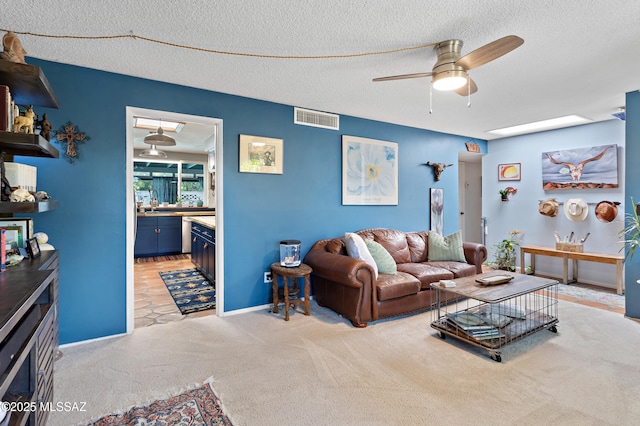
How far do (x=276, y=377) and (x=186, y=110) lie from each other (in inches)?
103

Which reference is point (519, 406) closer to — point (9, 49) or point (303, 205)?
point (303, 205)

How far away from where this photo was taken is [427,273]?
3.67 metres

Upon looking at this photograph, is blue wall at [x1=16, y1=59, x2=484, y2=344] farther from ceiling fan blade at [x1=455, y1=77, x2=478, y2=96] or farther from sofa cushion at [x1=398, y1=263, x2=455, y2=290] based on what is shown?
ceiling fan blade at [x1=455, y1=77, x2=478, y2=96]

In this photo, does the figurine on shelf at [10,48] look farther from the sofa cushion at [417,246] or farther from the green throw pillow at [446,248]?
the green throw pillow at [446,248]

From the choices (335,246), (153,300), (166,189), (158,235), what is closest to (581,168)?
(335,246)

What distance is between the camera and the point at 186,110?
10.6ft

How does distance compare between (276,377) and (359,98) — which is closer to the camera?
(276,377)

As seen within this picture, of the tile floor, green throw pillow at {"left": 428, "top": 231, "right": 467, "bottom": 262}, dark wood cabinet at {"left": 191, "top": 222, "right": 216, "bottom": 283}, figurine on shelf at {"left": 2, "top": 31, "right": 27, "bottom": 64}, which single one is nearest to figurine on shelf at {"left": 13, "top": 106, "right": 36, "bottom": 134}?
figurine on shelf at {"left": 2, "top": 31, "right": 27, "bottom": 64}

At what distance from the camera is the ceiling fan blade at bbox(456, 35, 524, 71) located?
1869mm

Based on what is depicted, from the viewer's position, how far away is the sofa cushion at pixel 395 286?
3211mm

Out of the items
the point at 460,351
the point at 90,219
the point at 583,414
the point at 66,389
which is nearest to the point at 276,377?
the point at 66,389

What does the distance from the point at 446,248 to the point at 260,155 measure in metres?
2.77

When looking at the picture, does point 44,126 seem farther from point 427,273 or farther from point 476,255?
point 476,255

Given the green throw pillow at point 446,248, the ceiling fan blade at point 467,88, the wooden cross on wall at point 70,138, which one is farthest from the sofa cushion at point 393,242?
the wooden cross on wall at point 70,138
